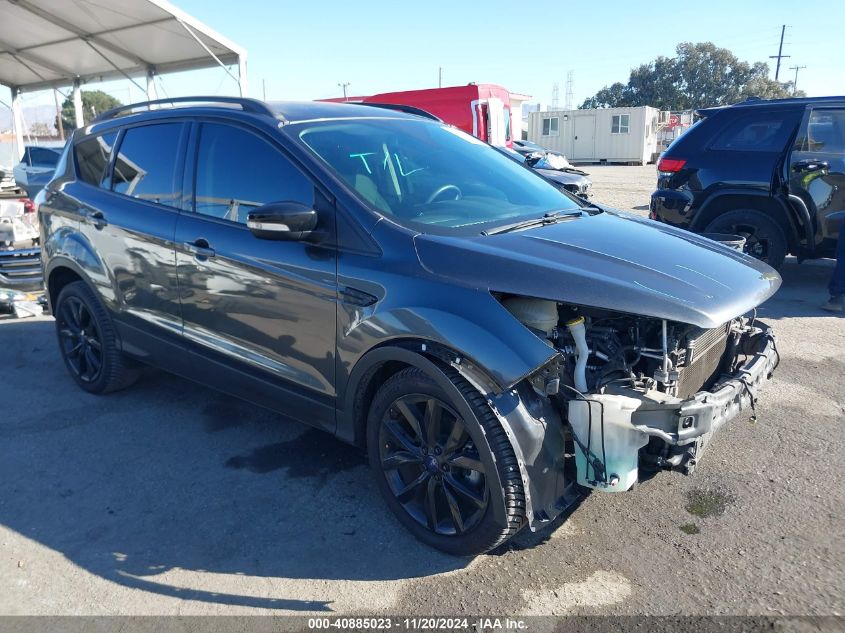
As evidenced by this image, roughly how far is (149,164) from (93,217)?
64cm

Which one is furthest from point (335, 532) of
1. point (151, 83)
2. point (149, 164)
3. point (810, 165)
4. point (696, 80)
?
point (696, 80)

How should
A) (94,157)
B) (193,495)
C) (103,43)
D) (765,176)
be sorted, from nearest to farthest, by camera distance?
(193,495)
(94,157)
(765,176)
(103,43)

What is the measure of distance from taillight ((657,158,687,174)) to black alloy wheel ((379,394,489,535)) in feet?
18.4

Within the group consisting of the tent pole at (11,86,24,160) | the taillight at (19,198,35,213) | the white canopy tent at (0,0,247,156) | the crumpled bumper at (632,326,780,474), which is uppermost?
the white canopy tent at (0,0,247,156)

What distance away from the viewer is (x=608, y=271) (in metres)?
2.68

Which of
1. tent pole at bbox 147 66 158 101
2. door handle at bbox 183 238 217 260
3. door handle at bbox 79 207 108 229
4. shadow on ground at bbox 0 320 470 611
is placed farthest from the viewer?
tent pole at bbox 147 66 158 101

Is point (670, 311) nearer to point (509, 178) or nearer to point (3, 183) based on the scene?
point (509, 178)

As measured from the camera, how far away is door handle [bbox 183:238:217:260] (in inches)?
139

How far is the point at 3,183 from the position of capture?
794 centimetres

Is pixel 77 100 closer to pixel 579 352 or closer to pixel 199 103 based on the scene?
pixel 199 103

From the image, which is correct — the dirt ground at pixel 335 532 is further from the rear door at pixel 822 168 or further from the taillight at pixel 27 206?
the taillight at pixel 27 206

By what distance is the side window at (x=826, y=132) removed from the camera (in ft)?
21.7

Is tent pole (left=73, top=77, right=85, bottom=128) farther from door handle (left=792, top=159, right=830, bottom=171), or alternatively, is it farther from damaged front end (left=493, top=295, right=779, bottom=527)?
damaged front end (left=493, top=295, right=779, bottom=527)

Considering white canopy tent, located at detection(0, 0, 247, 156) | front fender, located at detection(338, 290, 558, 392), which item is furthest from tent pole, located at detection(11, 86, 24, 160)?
front fender, located at detection(338, 290, 558, 392)
